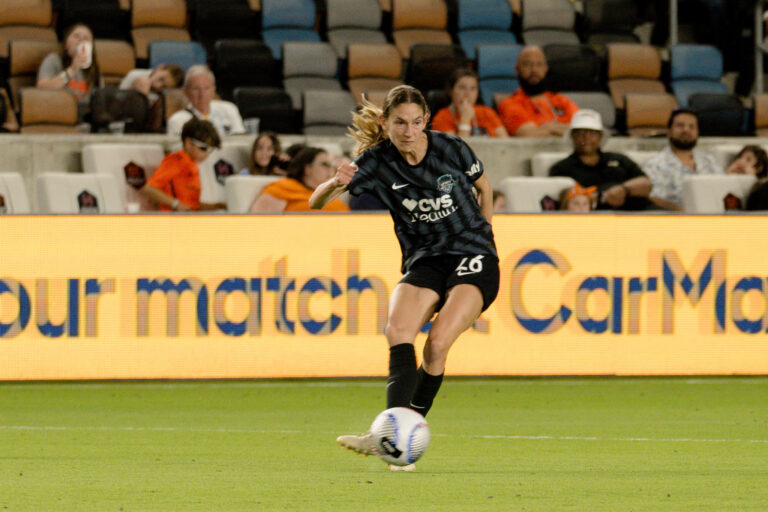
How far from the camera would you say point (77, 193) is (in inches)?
419

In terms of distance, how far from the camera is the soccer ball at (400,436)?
556 centimetres

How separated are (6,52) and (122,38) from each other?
5.74ft

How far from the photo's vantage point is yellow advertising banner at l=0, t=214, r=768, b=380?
9594 millimetres

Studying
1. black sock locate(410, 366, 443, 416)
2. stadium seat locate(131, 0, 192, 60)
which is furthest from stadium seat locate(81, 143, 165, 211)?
A: black sock locate(410, 366, 443, 416)

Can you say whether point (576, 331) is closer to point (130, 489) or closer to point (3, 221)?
point (3, 221)

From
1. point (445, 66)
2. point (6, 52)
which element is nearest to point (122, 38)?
point (6, 52)

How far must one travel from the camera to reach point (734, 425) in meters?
7.66

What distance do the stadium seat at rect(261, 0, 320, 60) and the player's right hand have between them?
31.1 ft

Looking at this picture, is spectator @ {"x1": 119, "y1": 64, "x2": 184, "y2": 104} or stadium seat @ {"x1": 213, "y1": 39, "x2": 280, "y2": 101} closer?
spectator @ {"x1": 119, "y1": 64, "x2": 184, "y2": 104}

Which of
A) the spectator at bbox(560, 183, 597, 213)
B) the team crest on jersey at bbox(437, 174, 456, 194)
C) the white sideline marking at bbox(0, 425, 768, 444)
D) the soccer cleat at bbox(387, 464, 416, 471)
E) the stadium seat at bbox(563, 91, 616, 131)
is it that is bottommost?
the white sideline marking at bbox(0, 425, 768, 444)

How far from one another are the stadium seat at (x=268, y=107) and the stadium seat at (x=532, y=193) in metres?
2.92

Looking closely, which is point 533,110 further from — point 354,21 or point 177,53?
point 177,53

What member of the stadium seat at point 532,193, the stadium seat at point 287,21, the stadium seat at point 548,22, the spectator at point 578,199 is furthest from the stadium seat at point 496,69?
the stadium seat at point 532,193

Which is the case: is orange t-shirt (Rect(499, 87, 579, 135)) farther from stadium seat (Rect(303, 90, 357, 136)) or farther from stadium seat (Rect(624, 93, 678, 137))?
stadium seat (Rect(303, 90, 357, 136))
